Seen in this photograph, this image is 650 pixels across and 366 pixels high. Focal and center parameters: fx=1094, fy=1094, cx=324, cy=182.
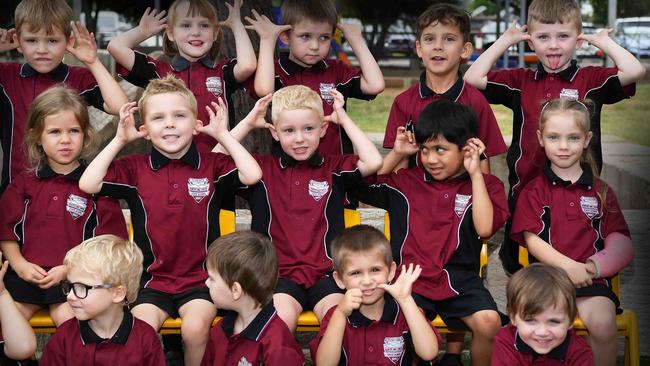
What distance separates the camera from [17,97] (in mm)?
5105

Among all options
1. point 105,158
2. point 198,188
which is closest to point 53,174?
point 105,158

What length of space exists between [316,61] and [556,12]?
1.15 meters

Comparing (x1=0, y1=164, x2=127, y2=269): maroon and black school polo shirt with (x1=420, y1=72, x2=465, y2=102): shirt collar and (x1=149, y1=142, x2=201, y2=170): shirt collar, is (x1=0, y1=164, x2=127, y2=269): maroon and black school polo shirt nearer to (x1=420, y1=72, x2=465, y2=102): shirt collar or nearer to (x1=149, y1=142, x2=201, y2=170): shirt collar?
(x1=149, y1=142, x2=201, y2=170): shirt collar

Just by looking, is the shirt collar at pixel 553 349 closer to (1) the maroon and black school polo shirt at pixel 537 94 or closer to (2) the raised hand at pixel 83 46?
(1) the maroon and black school polo shirt at pixel 537 94

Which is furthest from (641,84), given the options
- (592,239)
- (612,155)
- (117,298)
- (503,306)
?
(117,298)

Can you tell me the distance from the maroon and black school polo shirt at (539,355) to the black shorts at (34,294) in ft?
5.81

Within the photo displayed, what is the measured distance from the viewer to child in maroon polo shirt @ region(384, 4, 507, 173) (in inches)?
196

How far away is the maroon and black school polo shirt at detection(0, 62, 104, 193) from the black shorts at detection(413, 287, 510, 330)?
183 centimetres

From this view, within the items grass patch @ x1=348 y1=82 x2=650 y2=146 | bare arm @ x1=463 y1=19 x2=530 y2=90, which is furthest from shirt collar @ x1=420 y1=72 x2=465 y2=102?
grass patch @ x1=348 y1=82 x2=650 y2=146

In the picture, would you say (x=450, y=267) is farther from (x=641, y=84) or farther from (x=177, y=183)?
(x=641, y=84)

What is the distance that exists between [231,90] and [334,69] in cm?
51

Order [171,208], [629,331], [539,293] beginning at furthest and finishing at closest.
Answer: [171,208], [629,331], [539,293]

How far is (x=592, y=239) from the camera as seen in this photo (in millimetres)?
4594

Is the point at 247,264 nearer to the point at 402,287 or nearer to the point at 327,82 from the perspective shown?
the point at 402,287
